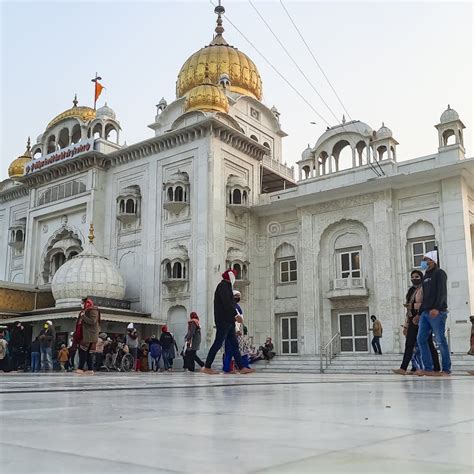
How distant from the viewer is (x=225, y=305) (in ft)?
29.8

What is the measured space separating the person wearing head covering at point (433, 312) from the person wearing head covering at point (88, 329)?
5917 millimetres

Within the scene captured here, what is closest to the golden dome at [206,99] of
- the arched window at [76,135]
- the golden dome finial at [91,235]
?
the golden dome finial at [91,235]

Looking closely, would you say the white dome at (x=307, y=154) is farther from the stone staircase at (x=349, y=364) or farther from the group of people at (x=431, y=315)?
the group of people at (x=431, y=315)

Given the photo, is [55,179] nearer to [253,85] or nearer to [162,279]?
[162,279]

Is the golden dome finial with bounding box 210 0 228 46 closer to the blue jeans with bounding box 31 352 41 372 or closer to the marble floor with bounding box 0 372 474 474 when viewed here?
the blue jeans with bounding box 31 352 41 372

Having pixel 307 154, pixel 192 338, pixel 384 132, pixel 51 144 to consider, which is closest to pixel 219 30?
pixel 51 144

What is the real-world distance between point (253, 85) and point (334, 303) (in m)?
14.4

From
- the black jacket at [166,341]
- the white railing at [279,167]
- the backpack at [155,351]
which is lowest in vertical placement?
the backpack at [155,351]

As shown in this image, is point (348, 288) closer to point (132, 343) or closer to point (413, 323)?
point (132, 343)

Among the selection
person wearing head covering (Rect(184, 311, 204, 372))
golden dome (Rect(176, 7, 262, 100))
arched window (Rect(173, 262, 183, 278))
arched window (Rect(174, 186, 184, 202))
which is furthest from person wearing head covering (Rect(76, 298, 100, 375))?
golden dome (Rect(176, 7, 262, 100))

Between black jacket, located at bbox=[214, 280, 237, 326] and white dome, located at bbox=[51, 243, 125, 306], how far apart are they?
48.2 ft

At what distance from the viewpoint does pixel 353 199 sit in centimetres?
2212

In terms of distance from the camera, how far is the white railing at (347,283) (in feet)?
69.2

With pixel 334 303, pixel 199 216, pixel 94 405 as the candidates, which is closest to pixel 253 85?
pixel 199 216
